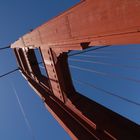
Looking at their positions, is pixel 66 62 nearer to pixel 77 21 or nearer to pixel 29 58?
pixel 77 21

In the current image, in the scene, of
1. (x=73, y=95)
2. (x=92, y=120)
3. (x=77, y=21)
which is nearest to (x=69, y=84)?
(x=73, y=95)

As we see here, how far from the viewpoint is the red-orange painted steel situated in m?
2.22

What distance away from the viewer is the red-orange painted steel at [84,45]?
2.22 metres

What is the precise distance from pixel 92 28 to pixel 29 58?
623 cm

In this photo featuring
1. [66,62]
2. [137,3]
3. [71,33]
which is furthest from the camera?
[66,62]

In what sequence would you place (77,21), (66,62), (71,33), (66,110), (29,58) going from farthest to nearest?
(29,58)
(66,62)
(66,110)
(71,33)
(77,21)

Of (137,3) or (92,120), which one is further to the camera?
(92,120)

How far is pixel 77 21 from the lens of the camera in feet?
10.1

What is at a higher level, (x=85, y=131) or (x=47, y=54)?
(x=47, y=54)

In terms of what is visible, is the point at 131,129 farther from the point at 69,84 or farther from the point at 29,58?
the point at 29,58

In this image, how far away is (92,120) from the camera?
12.3ft

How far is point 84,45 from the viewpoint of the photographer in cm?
325

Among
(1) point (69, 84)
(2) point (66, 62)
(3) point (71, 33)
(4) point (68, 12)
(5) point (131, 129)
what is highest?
(4) point (68, 12)

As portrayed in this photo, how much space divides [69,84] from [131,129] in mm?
1827
